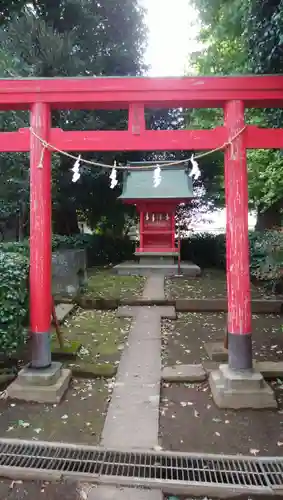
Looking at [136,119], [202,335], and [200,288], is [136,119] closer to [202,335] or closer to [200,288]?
[202,335]

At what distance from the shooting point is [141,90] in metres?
4.31

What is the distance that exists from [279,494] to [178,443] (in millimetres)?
979

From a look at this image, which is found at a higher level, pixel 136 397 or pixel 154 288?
pixel 154 288

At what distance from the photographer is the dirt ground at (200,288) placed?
9578 mm

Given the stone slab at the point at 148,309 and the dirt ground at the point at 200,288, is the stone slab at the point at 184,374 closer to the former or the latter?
the stone slab at the point at 148,309

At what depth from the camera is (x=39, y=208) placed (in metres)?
4.39

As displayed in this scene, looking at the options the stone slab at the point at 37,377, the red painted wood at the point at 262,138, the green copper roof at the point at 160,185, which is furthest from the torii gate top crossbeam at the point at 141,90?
the green copper roof at the point at 160,185

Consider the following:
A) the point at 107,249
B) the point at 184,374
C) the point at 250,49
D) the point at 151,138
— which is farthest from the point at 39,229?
the point at 107,249

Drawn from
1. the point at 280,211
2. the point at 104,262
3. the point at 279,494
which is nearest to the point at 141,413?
the point at 279,494

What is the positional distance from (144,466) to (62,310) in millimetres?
5083

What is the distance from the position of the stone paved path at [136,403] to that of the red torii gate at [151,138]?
1.05m

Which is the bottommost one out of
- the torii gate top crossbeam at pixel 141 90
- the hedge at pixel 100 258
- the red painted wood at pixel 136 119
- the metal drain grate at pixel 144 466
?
the metal drain grate at pixel 144 466

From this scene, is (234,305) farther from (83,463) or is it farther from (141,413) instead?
(83,463)

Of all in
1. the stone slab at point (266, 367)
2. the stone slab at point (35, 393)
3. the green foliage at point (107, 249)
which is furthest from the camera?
the green foliage at point (107, 249)
